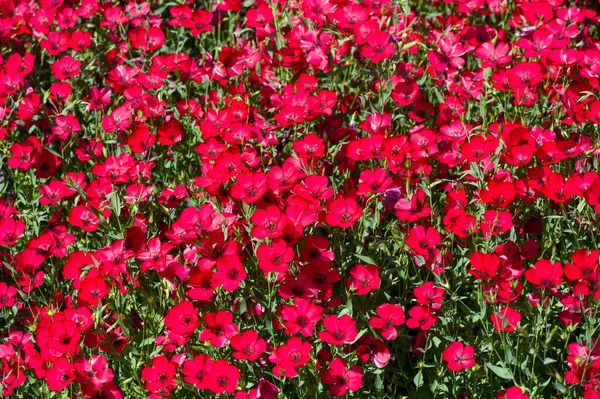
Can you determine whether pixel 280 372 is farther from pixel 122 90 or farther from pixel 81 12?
pixel 81 12

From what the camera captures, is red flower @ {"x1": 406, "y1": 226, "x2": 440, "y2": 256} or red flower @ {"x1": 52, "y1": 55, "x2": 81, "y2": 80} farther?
red flower @ {"x1": 52, "y1": 55, "x2": 81, "y2": 80}

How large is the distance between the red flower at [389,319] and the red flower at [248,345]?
0.42 metres

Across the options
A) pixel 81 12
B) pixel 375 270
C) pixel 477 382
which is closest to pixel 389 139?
pixel 375 270

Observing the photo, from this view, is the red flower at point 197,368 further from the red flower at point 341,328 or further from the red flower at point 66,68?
the red flower at point 66,68

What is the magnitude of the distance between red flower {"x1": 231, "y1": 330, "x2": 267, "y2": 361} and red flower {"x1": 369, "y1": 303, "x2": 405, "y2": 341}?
42cm

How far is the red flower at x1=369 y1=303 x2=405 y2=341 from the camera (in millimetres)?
3119

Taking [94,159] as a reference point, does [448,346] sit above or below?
below

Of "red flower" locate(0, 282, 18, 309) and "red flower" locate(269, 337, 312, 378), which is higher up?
"red flower" locate(269, 337, 312, 378)

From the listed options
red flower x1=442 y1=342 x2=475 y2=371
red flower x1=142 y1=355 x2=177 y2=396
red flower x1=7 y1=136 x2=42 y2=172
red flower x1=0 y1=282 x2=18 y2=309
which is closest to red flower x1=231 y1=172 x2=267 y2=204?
red flower x1=142 y1=355 x2=177 y2=396

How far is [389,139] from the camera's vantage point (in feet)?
11.4

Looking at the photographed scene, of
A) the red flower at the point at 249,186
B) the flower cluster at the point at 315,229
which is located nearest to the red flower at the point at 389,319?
the flower cluster at the point at 315,229

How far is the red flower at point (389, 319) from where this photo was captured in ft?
10.2

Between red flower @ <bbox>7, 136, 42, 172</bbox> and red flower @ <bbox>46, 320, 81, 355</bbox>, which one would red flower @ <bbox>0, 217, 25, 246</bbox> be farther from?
red flower @ <bbox>46, 320, 81, 355</bbox>

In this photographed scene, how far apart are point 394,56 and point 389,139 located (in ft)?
2.67
